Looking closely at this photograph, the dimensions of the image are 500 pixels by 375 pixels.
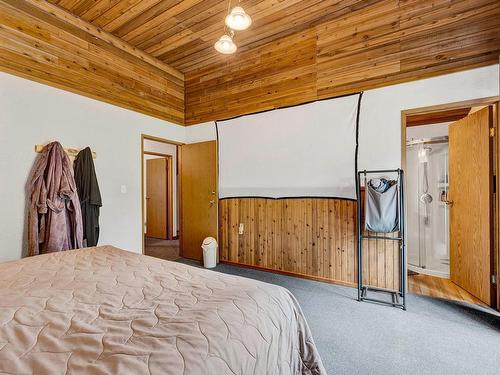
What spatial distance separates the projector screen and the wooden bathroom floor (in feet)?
4.31

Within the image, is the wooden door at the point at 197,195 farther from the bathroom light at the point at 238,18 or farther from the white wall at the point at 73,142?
the bathroom light at the point at 238,18

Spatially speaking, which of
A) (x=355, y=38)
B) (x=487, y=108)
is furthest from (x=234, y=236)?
(x=487, y=108)

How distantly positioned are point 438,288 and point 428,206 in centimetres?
121

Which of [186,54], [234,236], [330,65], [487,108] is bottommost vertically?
[234,236]

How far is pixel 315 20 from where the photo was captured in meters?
2.97

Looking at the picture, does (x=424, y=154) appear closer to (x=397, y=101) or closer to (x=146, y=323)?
(x=397, y=101)

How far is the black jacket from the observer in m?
2.77

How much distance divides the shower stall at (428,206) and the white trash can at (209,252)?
282 centimetres

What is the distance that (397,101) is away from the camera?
266 cm

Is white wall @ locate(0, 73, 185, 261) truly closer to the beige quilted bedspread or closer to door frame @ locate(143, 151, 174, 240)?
the beige quilted bedspread

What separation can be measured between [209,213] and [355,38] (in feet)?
9.81

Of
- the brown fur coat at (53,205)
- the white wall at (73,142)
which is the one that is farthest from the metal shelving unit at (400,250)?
the brown fur coat at (53,205)

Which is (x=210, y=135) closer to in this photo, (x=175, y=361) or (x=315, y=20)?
(x=315, y=20)

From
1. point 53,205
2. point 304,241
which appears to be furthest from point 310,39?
point 53,205
